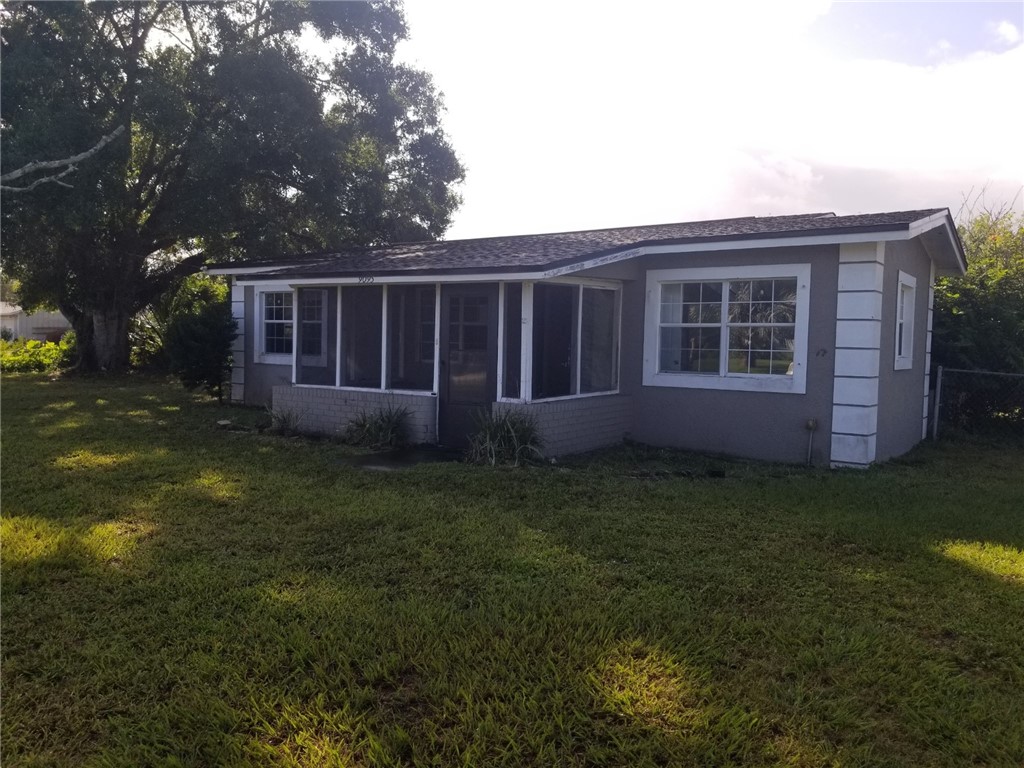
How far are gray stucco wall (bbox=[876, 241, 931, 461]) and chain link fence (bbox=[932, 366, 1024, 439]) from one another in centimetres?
91

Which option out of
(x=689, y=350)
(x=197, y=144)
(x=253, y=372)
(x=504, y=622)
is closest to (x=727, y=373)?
(x=689, y=350)

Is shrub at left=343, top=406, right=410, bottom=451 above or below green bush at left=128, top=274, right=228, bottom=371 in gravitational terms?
below

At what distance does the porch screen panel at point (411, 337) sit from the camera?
12.0 meters

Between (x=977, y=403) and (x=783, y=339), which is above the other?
(x=783, y=339)

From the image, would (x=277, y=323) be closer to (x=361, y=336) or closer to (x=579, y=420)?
(x=361, y=336)

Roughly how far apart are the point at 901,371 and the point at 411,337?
7.08m

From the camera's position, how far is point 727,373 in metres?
10.9

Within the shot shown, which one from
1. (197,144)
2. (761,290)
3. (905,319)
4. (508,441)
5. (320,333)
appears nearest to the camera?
(508,441)

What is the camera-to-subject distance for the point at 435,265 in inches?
428

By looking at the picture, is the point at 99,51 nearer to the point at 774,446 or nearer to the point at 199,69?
the point at 199,69

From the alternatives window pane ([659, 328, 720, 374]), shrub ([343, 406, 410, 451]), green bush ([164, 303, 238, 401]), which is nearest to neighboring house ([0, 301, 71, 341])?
green bush ([164, 303, 238, 401])

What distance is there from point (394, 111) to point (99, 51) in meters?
7.35

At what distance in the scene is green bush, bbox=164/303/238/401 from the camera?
1555cm

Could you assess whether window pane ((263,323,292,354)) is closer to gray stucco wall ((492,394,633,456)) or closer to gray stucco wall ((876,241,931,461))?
gray stucco wall ((492,394,633,456))
